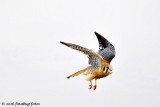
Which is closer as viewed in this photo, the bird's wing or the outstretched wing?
the bird's wing

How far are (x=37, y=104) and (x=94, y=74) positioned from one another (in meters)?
0.66

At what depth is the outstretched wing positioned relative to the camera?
19375mm

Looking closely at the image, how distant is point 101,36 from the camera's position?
→ 19.4 m

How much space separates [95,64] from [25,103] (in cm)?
82

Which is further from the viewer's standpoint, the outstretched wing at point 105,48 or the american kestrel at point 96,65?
the outstretched wing at point 105,48

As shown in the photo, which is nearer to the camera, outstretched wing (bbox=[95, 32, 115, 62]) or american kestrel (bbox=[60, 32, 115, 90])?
american kestrel (bbox=[60, 32, 115, 90])

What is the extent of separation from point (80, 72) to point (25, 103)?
0.64 m

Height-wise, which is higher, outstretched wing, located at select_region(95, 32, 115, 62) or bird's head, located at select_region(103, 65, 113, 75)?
outstretched wing, located at select_region(95, 32, 115, 62)

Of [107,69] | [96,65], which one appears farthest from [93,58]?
[107,69]

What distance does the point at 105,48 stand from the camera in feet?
63.6

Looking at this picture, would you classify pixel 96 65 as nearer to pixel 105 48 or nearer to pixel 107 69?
pixel 107 69

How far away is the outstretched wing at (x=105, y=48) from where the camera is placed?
63.6 feet

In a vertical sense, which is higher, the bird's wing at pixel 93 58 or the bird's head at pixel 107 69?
the bird's wing at pixel 93 58

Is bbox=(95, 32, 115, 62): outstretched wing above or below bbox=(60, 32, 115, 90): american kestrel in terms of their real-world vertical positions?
above
